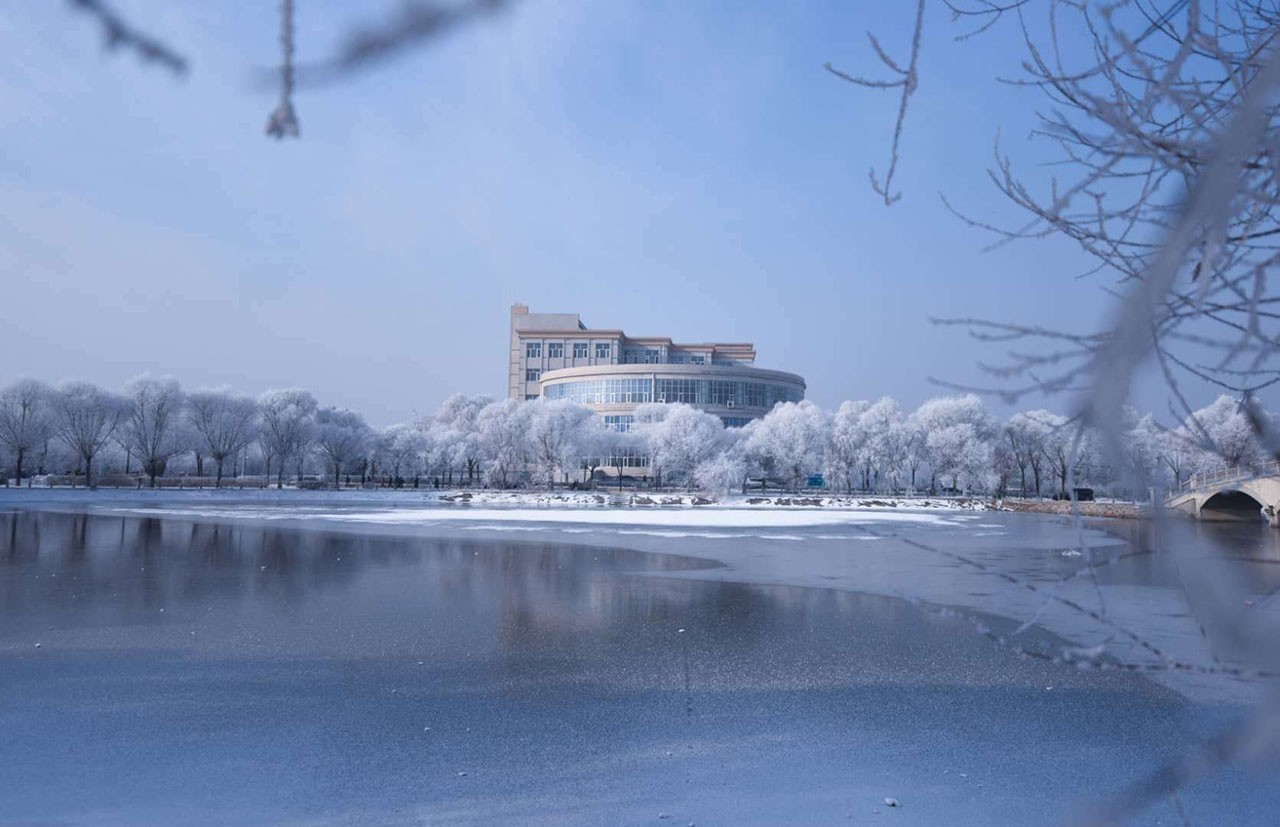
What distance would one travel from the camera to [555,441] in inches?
2798

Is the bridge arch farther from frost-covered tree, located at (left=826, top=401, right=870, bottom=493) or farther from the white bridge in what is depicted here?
frost-covered tree, located at (left=826, top=401, right=870, bottom=493)

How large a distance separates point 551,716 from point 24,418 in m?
74.9

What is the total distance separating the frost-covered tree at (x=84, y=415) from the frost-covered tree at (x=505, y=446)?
2856cm

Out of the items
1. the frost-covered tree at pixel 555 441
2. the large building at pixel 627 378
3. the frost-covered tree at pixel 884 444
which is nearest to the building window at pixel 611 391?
the large building at pixel 627 378

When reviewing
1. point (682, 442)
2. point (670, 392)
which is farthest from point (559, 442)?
point (670, 392)

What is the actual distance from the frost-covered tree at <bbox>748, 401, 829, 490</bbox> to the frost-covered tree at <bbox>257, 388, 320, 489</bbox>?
124ft

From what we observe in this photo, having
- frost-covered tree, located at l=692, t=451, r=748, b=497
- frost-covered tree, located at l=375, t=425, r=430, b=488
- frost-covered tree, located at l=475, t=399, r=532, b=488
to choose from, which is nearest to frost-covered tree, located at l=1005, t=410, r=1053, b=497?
frost-covered tree, located at l=692, t=451, r=748, b=497

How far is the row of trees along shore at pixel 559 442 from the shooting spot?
68.1 meters

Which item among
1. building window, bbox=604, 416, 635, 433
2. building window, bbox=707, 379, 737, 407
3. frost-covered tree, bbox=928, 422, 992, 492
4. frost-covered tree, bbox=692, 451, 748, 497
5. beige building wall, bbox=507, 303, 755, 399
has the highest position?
beige building wall, bbox=507, 303, 755, 399

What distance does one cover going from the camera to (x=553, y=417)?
7156 cm

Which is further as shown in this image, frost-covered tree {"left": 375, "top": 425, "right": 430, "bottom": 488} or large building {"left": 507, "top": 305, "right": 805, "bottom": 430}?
large building {"left": 507, "top": 305, "right": 805, "bottom": 430}

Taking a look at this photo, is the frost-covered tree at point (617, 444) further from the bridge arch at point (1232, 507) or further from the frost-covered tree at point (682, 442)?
the bridge arch at point (1232, 507)

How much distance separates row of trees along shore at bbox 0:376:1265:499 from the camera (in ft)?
224

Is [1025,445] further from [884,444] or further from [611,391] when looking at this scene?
[611,391]
